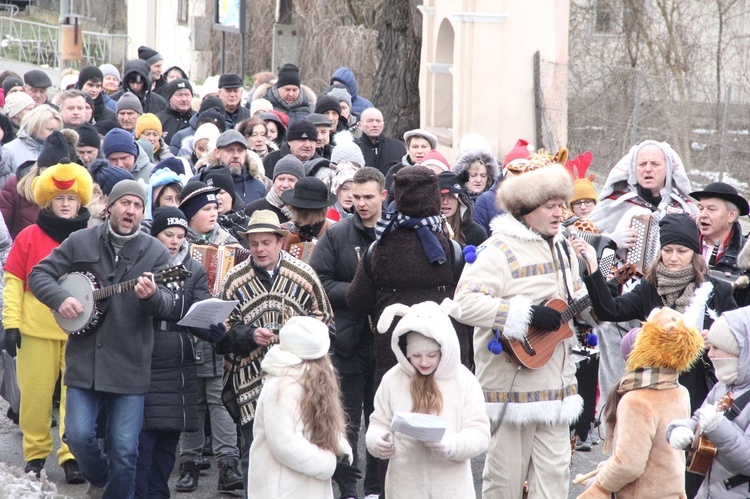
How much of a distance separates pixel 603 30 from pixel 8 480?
21.2 meters

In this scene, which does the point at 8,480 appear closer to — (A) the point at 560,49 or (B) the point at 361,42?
(A) the point at 560,49

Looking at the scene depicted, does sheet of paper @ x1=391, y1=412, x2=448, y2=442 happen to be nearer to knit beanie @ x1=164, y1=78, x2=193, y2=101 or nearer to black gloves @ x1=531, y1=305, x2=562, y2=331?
black gloves @ x1=531, y1=305, x2=562, y2=331

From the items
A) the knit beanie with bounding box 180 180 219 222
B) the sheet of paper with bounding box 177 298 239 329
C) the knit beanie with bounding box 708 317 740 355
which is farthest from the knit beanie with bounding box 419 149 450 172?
the knit beanie with bounding box 708 317 740 355

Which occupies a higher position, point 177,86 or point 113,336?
point 177,86

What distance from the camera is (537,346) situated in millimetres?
5910

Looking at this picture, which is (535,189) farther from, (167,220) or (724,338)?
(167,220)

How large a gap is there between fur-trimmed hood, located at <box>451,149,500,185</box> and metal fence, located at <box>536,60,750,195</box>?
601 centimetres

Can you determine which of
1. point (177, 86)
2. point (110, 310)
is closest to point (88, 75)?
point (177, 86)

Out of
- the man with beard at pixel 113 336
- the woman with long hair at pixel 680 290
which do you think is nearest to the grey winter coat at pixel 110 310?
the man with beard at pixel 113 336

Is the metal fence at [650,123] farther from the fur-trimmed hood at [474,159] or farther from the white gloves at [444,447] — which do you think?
the white gloves at [444,447]

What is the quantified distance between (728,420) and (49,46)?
31.9 metres

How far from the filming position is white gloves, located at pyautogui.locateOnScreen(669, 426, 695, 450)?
189 inches

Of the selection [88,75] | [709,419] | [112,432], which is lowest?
[112,432]

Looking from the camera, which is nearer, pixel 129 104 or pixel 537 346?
pixel 537 346
